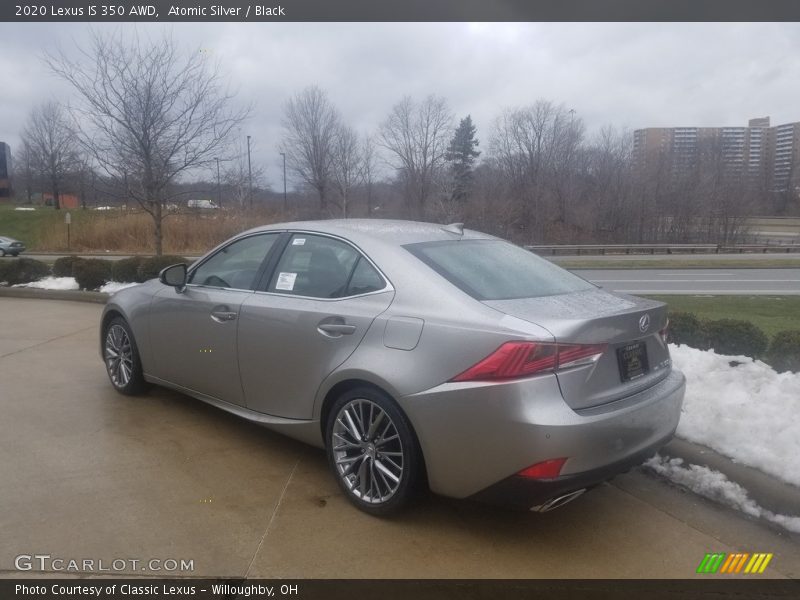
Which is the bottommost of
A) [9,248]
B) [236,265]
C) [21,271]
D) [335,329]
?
[9,248]

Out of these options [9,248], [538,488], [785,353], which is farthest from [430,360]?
[9,248]

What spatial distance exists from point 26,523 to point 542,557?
8.46ft

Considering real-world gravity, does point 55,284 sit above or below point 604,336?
below

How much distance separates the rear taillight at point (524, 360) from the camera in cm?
273

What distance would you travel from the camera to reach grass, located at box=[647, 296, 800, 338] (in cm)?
1029

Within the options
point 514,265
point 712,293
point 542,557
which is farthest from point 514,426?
point 712,293

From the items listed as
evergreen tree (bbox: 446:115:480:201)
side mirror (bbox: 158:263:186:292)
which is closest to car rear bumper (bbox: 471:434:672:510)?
side mirror (bbox: 158:263:186:292)

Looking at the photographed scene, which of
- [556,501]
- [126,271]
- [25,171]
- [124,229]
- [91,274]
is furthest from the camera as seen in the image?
[25,171]

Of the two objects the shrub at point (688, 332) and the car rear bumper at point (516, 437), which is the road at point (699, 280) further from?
the car rear bumper at point (516, 437)

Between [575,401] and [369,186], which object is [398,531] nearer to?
[575,401]

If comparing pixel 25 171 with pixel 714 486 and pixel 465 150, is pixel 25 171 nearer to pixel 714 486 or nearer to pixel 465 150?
pixel 465 150

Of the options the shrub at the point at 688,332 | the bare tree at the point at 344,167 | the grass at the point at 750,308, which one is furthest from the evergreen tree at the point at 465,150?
the shrub at the point at 688,332

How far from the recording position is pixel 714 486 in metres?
3.52
